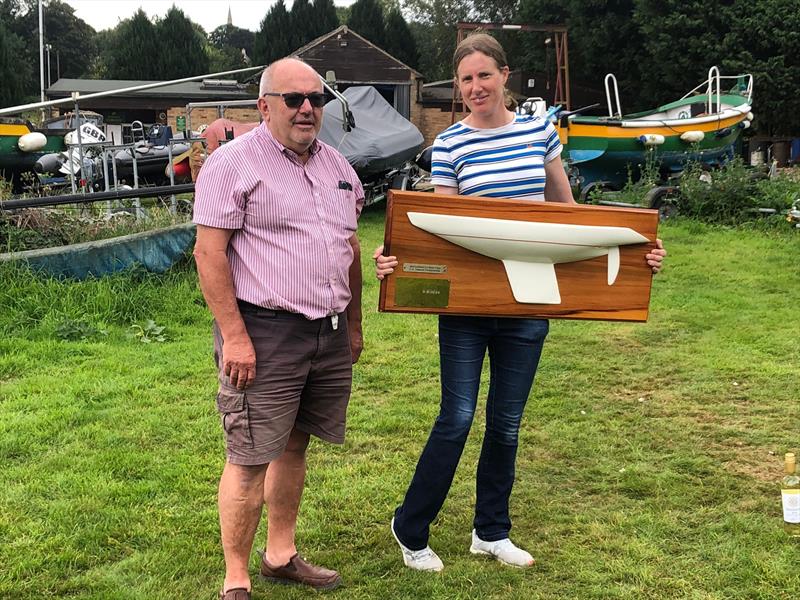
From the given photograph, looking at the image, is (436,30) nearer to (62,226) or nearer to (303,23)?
(303,23)

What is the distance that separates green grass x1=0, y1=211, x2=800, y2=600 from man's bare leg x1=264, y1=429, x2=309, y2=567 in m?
0.14

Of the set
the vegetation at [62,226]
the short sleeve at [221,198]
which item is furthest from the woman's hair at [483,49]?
the vegetation at [62,226]

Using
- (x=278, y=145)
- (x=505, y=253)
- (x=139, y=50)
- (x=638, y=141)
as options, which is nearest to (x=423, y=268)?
(x=505, y=253)

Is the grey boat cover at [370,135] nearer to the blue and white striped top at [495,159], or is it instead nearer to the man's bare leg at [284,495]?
the blue and white striped top at [495,159]

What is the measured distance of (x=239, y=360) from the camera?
8.42ft

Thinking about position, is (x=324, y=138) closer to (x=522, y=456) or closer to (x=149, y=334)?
(x=149, y=334)

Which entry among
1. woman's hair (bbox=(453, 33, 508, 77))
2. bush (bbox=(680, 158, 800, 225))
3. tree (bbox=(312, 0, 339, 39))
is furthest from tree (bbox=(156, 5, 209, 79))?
woman's hair (bbox=(453, 33, 508, 77))

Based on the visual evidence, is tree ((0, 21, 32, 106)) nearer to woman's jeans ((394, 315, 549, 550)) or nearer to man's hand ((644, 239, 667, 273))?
woman's jeans ((394, 315, 549, 550))

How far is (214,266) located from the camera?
2531 millimetres

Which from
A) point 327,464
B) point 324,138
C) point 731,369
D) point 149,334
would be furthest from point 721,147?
point 327,464

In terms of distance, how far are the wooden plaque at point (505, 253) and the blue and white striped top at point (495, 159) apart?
0.40ft

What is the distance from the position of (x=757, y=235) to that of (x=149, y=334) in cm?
821

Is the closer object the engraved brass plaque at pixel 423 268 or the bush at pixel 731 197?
the engraved brass plaque at pixel 423 268

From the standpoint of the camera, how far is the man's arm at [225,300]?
8.29 feet
